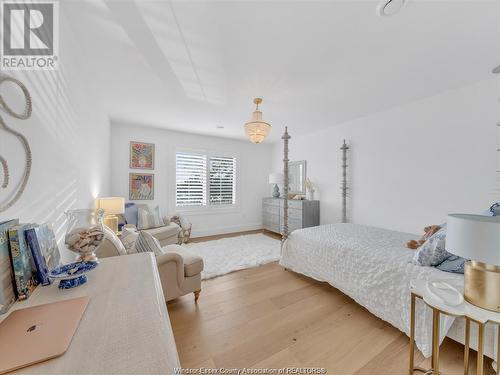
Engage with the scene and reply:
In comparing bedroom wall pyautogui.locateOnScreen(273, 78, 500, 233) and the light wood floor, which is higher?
bedroom wall pyautogui.locateOnScreen(273, 78, 500, 233)

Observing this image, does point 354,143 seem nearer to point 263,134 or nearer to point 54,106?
point 263,134

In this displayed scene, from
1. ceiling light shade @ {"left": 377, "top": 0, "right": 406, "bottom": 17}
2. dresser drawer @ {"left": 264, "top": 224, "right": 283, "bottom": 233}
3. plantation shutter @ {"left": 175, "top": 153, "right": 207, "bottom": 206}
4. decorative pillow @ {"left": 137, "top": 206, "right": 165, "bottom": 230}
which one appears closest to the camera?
ceiling light shade @ {"left": 377, "top": 0, "right": 406, "bottom": 17}

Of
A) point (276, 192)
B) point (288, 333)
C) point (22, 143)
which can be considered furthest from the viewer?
point (276, 192)

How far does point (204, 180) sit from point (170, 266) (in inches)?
125

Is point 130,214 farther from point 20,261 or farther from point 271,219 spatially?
point 271,219

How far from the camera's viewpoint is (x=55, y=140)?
1.40m

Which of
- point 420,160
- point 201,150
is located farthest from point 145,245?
point 420,160

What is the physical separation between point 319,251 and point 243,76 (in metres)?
2.32

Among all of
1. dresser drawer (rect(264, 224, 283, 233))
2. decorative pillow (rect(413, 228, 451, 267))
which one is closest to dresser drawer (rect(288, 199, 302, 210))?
dresser drawer (rect(264, 224, 283, 233))

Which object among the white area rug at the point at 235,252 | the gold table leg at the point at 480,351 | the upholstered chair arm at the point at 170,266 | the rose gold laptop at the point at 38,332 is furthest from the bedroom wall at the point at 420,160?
the rose gold laptop at the point at 38,332

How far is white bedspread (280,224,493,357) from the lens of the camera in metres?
1.58

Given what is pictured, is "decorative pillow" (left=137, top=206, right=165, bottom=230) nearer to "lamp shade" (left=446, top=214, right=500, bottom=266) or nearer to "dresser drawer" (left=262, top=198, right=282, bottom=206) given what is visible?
"dresser drawer" (left=262, top=198, right=282, bottom=206)

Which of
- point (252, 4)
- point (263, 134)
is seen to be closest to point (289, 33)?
point (252, 4)

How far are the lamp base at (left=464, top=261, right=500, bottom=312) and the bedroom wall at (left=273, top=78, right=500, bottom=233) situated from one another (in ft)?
6.14
